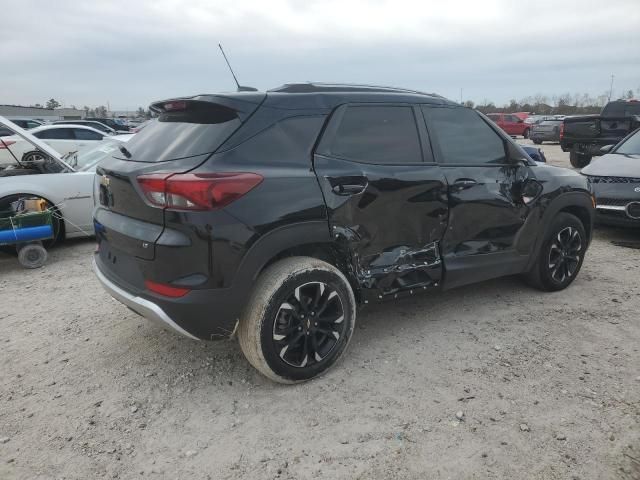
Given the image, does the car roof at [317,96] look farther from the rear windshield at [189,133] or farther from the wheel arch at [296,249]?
the wheel arch at [296,249]

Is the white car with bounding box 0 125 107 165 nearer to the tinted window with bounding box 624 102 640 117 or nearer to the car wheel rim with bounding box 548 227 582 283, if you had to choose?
the car wheel rim with bounding box 548 227 582 283

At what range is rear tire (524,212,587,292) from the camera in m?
4.40

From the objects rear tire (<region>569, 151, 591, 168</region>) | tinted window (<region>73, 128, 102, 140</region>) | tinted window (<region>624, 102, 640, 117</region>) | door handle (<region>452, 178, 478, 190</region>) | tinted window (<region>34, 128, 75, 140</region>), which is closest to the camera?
door handle (<region>452, 178, 478, 190</region>)

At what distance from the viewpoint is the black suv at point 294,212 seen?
2.69 m

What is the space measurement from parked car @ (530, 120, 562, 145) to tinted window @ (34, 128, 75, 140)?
22144 mm

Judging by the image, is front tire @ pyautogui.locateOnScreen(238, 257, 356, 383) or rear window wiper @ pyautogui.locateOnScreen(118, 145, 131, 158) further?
rear window wiper @ pyautogui.locateOnScreen(118, 145, 131, 158)

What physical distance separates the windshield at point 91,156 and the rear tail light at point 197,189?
4247mm

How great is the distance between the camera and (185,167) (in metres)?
2.71

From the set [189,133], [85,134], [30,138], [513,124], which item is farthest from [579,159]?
[513,124]

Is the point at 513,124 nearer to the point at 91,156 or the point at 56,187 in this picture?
the point at 91,156

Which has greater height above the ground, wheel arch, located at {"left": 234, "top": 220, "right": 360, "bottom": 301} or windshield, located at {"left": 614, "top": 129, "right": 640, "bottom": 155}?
windshield, located at {"left": 614, "top": 129, "right": 640, "bottom": 155}

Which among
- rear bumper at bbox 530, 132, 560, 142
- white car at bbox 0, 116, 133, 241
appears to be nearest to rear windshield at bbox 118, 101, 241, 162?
white car at bbox 0, 116, 133, 241

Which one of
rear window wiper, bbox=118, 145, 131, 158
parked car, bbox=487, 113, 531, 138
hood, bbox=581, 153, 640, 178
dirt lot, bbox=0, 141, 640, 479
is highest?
parked car, bbox=487, 113, 531, 138

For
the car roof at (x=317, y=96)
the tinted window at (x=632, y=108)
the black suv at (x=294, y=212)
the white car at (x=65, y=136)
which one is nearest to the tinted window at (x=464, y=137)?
the black suv at (x=294, y=212)
